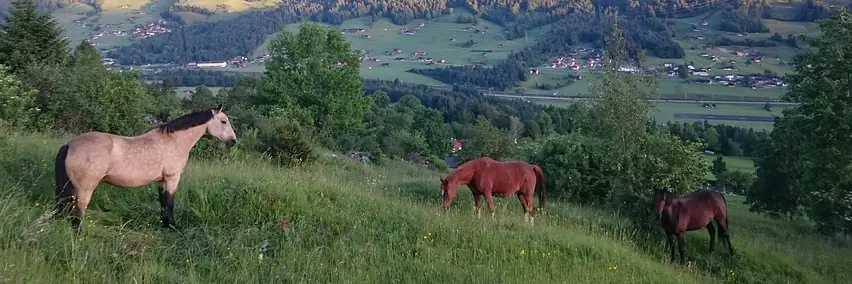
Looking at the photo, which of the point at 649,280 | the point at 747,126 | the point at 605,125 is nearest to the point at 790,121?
the point at 605,125

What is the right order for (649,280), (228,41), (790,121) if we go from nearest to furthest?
(649,280)
(790,121)
(228,41)

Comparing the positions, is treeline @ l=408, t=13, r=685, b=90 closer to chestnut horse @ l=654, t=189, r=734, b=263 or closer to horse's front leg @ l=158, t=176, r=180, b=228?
chestnut horse @ l=654, t=189, r=734, b=263

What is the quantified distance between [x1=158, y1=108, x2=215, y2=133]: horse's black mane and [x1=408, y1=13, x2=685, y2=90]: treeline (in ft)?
335

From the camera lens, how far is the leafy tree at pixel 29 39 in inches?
1075

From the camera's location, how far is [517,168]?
10.1 m

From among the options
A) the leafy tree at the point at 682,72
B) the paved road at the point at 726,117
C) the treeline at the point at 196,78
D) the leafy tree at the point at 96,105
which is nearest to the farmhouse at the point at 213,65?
the treeline at the point at 196,78

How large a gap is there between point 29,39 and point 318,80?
1621cm

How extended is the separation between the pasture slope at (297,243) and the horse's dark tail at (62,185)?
257 millimetres

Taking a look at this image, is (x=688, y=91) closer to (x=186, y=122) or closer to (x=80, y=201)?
(x=186, y=122)

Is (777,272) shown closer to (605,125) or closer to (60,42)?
(605,125)

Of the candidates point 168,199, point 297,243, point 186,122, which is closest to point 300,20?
point 186,122

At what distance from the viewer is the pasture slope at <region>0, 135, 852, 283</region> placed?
5.47 m

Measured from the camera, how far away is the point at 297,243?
654 cm

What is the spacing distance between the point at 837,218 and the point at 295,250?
17370 millimetres
